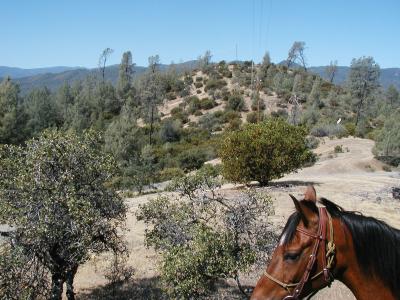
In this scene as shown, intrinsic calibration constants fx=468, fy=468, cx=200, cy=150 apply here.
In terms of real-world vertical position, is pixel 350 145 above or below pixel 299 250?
below

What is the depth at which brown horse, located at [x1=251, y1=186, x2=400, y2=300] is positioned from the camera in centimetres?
380

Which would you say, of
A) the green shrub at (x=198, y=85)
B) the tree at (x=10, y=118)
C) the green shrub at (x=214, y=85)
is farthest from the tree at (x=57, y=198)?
the green shrub at (x=198, y=85)

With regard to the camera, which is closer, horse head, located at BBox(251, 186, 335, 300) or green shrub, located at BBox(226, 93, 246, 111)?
horse head, located at BBox(251, 186, 335, 300)

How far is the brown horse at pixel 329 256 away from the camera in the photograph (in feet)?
12.5

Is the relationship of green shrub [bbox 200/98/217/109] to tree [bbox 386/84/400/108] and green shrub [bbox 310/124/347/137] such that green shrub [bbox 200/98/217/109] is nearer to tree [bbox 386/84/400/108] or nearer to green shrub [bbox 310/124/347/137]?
green shrub [bbox 310/124/347/137]

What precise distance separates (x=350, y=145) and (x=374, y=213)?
106 ft

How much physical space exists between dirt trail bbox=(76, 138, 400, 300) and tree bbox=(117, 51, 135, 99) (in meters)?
53.7

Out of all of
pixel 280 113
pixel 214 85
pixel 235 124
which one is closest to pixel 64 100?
pixel 214 85

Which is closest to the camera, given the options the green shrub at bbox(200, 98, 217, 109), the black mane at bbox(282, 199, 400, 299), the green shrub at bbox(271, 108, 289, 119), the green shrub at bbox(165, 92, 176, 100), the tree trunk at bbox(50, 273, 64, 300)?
the black mane at bbox(282, 199, 400, 299)

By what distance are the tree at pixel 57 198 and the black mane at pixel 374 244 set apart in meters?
7.10

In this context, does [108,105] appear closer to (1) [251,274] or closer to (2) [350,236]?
(1) [251,274]

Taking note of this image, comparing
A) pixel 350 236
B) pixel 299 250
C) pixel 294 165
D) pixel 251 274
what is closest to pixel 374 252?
pixel 350 236

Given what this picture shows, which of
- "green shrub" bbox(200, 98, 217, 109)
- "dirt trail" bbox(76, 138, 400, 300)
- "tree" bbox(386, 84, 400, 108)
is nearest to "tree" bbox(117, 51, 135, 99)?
"green shrub" bbox(200, 98, 217, 109)

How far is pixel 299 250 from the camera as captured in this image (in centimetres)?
381
